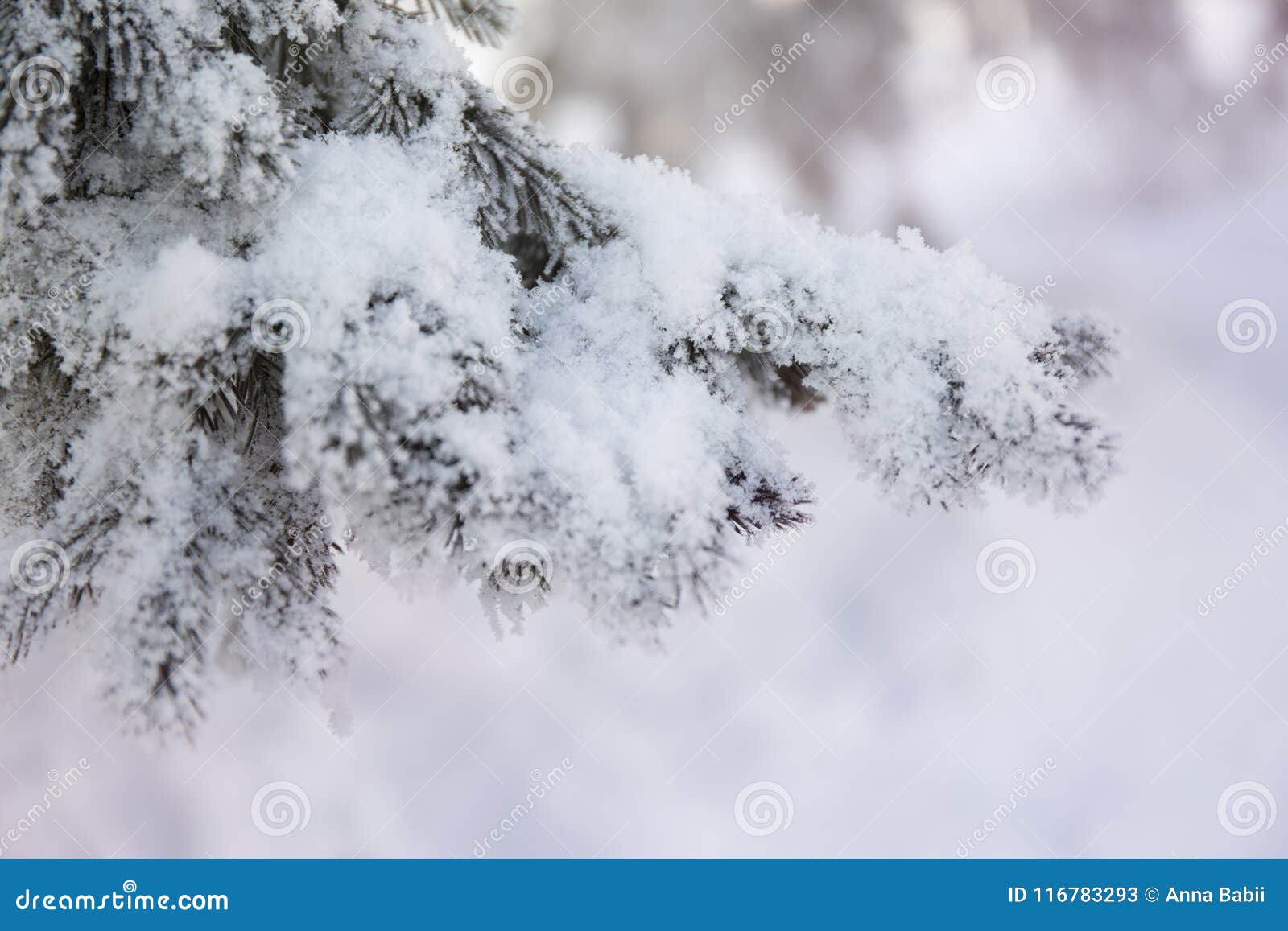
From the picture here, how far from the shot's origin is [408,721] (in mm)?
2160

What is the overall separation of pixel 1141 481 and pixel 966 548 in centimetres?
49

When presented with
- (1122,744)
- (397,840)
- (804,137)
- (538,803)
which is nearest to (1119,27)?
(804,137)

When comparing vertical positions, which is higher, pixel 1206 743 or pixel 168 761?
pixel 1206 743
